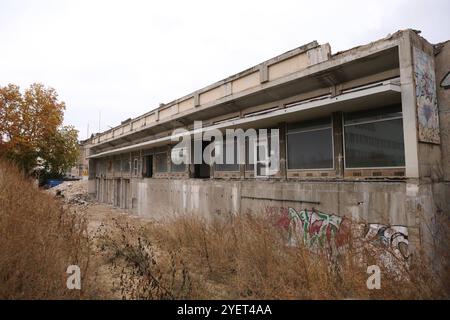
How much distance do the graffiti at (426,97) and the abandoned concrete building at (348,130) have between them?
3cm

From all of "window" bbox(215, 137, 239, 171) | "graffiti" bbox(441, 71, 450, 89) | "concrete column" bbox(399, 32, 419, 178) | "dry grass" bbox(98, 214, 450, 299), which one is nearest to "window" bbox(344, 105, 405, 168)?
"concrete column" bbox(399, 32, 419, 178)

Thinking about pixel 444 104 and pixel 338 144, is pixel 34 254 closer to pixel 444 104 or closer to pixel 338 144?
pixel 338 144

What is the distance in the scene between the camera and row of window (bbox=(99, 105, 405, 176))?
25.4 ft

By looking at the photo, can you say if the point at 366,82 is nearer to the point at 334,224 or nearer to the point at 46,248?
the point at 334,224

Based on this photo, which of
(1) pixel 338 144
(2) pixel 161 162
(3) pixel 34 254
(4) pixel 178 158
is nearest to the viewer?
(3) pixel 34 254

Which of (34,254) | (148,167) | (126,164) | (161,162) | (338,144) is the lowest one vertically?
(34,254)

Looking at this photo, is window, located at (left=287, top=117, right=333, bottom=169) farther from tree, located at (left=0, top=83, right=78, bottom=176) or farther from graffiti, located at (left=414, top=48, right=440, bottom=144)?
tree, located at (left=0, top=83, right=78, bottom=176)

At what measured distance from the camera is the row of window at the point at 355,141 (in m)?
7.74

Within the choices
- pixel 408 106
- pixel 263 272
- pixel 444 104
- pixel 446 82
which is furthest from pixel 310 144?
pixel 263 272

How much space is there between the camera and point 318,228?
8.32 m

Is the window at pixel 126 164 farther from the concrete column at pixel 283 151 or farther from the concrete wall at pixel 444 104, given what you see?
the concrete wall at pixel 444 104

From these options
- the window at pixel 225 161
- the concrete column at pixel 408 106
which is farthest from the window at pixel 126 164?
the concrete column at pixel 408 106

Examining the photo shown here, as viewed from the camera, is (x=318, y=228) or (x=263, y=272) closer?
(x=263, y=272)

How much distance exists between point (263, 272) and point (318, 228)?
3.09 m
